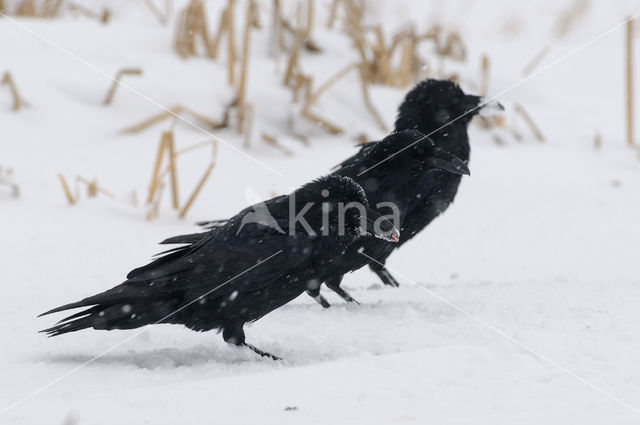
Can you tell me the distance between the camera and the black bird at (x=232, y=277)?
359 centimetres

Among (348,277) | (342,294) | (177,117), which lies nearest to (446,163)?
(342,294)

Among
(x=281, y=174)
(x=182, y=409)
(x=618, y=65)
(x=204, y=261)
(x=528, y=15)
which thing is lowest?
(x=182, y=409)

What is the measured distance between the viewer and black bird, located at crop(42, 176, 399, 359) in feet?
11.8

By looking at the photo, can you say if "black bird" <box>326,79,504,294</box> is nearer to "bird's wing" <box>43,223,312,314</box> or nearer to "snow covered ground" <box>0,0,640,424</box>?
"snow covered ground" <box>0,0,640,424</box>

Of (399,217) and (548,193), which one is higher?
(548,193)

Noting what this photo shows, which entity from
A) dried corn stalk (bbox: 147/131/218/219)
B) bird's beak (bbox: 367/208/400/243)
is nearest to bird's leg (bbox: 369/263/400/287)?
bird's beak (bbox: 367/208/400/243)

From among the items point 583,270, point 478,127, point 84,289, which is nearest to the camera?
point 84,289

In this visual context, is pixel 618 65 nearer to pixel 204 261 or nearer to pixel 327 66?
pixel 327 66

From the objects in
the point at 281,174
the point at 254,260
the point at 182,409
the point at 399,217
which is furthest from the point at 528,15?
the point at 182,409

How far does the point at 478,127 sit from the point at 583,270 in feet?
10.8

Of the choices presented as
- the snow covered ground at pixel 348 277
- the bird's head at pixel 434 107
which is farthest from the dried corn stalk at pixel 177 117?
the bird's head at pixel 434 107

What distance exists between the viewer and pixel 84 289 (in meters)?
4.73

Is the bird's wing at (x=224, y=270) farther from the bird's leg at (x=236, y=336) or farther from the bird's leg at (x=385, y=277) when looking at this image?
the bird's leg at (x=385, y=277)

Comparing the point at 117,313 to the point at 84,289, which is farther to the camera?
the point at 84,289
